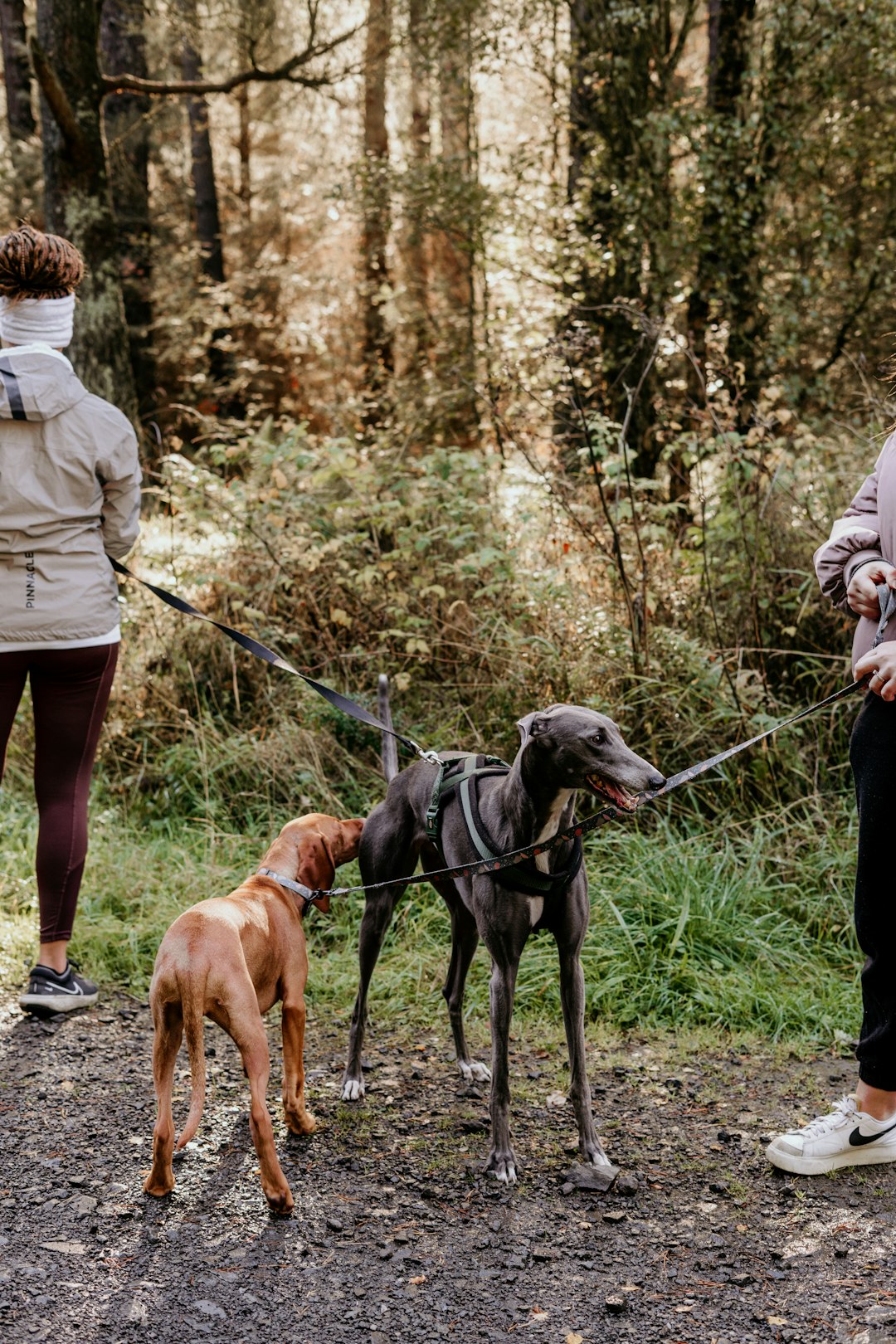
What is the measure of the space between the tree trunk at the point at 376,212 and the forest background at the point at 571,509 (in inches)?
3.6

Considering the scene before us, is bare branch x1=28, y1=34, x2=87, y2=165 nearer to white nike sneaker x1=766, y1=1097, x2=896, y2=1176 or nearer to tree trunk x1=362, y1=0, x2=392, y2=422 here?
tree trunk x1=362, y1=0, x2=392, y2=422

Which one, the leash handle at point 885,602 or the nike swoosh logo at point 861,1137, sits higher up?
the leash handle at point 885,602

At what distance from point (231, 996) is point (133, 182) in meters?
15.1

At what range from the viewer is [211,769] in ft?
19.7

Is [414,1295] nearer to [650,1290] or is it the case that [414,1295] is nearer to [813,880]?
[650,1290]

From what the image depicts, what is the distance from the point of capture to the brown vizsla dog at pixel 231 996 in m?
2.93

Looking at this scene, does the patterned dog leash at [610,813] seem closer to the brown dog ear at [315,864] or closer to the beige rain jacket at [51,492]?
the brown dog ear at [315,864]

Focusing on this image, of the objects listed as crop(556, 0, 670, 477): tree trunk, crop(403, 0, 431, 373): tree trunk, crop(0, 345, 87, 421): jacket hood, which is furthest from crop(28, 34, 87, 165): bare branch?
crop(403, 0, 431, 373): tree trunk

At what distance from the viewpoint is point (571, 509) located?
20.4ft

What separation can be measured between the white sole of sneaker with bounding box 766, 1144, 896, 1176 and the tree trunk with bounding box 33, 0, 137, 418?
21.3 feet

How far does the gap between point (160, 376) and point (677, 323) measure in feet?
28.5

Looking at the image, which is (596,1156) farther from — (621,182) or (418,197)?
(418,197)

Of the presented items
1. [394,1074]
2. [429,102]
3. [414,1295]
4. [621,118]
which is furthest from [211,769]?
[429,102]

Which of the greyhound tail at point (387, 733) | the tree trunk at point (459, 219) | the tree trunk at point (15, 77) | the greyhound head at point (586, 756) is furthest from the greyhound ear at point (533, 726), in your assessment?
the tree trunk at point (15, 77)
